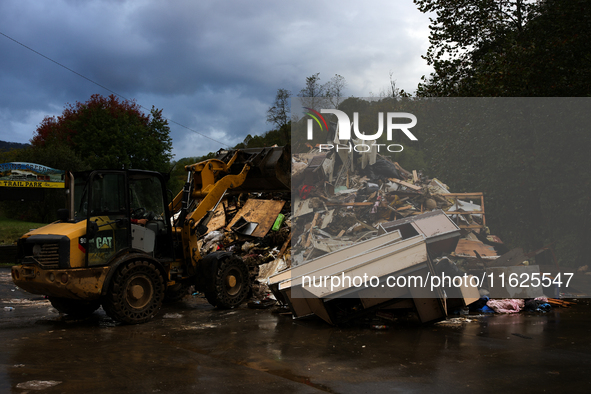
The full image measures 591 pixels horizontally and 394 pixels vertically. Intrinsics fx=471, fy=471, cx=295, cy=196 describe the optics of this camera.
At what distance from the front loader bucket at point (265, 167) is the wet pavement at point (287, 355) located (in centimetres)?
250

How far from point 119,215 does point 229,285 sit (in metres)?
2.46

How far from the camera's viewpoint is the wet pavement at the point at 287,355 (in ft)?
14.8

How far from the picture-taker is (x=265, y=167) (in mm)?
9016

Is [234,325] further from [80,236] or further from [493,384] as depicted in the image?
[493,384]

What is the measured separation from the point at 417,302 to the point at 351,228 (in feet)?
15.3

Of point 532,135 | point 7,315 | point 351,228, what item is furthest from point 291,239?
point 532,135

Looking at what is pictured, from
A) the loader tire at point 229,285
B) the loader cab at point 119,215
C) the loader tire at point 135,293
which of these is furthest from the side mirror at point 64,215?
the loader tire at point 229,285

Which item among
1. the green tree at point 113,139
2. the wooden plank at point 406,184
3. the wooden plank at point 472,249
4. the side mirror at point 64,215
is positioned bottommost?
the wooden plank at point 472,249

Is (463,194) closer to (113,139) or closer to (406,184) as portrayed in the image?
(406,184)

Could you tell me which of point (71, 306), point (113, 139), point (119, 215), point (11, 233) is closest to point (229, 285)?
point (119, 215)

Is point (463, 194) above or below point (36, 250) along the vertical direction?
above

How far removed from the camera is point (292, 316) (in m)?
7.88

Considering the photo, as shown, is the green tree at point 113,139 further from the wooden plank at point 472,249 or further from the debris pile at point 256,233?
the wooden plank at point 472,249

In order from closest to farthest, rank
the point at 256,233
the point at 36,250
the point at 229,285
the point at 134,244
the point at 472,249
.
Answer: the point at 36,250 < the point at 134,244 < the point at 229,285 < the point at 472,249 < the point at 256,233
